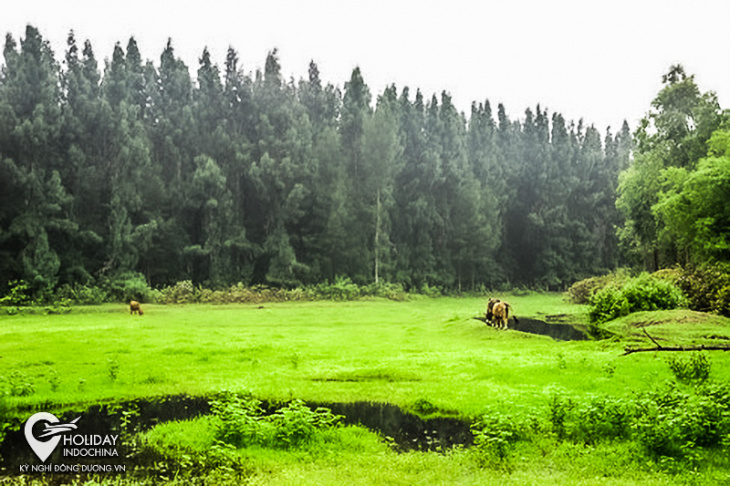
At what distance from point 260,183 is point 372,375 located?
39.1m

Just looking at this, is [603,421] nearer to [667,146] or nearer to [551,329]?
[551,329]

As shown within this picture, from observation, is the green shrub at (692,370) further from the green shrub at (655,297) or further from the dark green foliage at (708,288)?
the green shrub at (655,297)

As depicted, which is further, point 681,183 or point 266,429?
point 681,183

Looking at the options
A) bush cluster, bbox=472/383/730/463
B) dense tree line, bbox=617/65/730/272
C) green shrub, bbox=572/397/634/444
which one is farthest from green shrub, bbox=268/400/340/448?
dense tree line, bbox=617/65/730/272

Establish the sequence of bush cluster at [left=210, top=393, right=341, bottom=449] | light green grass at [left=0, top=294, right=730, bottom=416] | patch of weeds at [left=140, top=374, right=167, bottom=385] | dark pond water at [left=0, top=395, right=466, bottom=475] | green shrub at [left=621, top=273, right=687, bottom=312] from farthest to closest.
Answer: green shrub at [left=621, top=273, right=687, bottom=312]
patch of weeds at [left=140, top=374, right=167, bottom=385]
light green grass at [left=0, top=294, right=730, bottom=416]
bush cluster at [left=210, top=393, right=341, bottom=449]
dark pond water at [left=0, top=395, right=466, bottom=475]

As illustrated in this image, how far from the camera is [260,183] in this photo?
167 ft

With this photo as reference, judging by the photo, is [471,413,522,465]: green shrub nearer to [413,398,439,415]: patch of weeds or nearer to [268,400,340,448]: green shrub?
[413,398,439,415]: patch of weeds

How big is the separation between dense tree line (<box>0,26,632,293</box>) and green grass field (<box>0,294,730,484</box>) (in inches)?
728

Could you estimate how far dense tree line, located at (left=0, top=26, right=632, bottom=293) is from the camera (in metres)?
41.7

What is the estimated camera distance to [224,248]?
1953 inches

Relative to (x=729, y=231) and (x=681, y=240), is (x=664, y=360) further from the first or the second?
(x=681, y=240)

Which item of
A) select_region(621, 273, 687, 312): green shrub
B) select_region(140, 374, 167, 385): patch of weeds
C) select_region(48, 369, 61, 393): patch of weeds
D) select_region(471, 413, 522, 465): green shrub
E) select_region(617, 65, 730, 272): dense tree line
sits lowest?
select_region(140, 374, 167, 385): patch of weeds

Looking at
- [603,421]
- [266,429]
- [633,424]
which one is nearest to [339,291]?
[266,429]

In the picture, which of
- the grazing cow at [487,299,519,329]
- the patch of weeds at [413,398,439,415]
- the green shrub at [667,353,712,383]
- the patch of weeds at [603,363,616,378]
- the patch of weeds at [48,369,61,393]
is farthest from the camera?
the grazing cow at [487,299,519,329]
